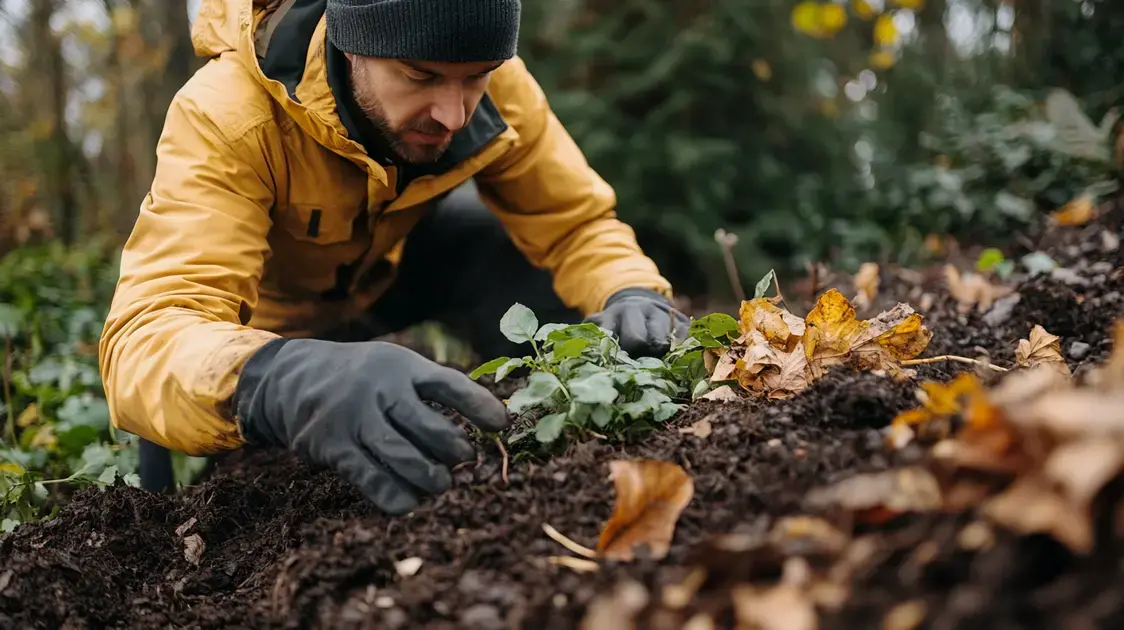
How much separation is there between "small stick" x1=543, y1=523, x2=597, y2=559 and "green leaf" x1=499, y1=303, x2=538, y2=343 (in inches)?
20.6

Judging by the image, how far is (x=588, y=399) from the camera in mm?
1598

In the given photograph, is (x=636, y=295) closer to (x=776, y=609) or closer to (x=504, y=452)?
(x=504, y=452)

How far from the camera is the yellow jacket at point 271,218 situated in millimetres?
1848

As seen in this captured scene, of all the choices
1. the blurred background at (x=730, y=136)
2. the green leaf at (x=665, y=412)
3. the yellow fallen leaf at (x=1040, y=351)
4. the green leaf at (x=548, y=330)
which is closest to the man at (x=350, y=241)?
the green leaf at (x=548, y=330)

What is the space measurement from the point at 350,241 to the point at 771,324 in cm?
150

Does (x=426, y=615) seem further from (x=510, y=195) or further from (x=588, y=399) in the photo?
(x=510, y=195)

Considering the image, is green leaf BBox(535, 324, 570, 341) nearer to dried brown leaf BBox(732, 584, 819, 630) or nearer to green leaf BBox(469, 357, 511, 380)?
green leaf BBox(469, 357, 511, 380)

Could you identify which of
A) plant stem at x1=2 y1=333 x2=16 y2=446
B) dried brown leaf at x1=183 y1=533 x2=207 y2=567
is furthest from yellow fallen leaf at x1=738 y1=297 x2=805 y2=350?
plant stem at x1=2 y1=333 x2=16 y2=446

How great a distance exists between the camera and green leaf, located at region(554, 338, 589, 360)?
5.55 ft

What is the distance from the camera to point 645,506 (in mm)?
1353

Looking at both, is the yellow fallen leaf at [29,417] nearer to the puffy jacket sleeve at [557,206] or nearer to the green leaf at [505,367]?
the puffy jacket sleeve at [557,206]

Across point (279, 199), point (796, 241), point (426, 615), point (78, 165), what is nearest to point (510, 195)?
point (279, 199)

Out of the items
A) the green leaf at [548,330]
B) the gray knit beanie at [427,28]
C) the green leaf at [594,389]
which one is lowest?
the green leaf at [594,389]

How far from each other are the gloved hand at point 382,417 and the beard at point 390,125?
2.85ft
